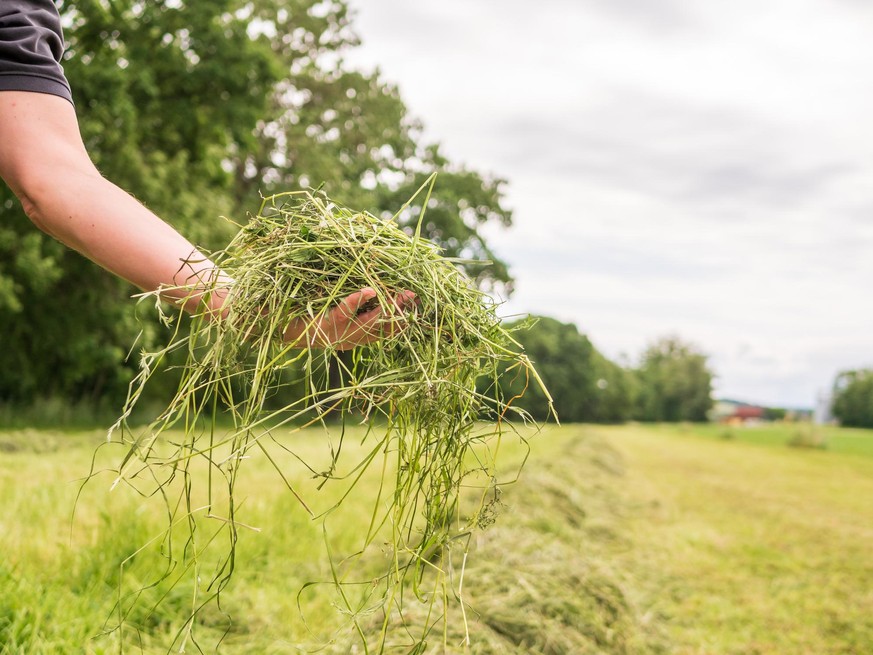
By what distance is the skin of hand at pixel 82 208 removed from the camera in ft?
5.18

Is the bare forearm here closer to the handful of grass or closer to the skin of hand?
the skin of hand

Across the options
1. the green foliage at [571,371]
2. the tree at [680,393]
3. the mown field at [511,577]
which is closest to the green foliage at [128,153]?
the mown field at [511,577]

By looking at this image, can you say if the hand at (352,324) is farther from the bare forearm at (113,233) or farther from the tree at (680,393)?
the tree at (680,393)

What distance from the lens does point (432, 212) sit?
98.2 feet

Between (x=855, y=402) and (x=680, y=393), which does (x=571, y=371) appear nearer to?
(x=680, y=393)

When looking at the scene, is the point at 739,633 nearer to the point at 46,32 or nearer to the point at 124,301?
the point at 46,32

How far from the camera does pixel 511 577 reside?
366 centimetres

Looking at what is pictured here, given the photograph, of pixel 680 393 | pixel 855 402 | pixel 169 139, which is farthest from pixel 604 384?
pixel 169 139

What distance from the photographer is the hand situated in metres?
1.64

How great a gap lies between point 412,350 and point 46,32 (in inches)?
46.4

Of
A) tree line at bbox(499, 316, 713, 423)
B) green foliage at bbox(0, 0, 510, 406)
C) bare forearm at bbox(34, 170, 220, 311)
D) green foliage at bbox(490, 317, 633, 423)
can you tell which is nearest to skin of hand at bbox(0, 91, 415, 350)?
bare forearm at bbox(34, 170, 220, 311)

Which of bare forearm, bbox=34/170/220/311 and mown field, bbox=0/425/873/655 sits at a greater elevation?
bare forearm, bbox=34/170/220/311

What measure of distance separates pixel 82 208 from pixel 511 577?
9.34ft

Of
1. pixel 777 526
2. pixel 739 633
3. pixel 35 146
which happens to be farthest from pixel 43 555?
pixel 777 526
